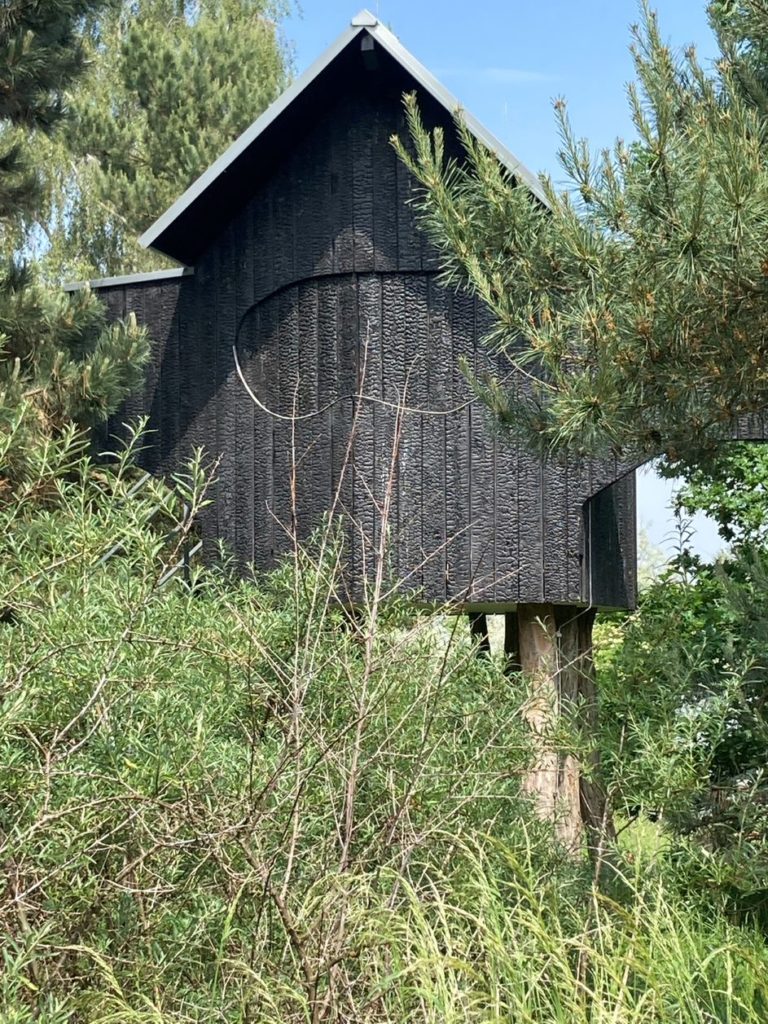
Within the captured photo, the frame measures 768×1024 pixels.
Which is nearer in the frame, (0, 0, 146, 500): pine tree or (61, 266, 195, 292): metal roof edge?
(0, 0, 146, 500): pine tree

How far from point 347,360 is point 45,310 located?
6.64 feet

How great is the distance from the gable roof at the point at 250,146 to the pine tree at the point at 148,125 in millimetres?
7467

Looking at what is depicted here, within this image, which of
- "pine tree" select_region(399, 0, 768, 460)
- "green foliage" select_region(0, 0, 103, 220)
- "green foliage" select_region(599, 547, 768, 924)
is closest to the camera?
"pine tree" select_region(399, 0, 768, 460)

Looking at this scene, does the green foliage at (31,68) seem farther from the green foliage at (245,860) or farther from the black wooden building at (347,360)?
the green foliage at (245,860)

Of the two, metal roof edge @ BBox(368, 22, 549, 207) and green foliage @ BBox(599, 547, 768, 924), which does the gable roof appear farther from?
green foliage @ BBox(599, 547, 768, 924)

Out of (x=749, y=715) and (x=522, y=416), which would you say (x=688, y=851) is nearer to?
(x=749, y=715)

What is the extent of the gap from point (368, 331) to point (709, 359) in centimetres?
417

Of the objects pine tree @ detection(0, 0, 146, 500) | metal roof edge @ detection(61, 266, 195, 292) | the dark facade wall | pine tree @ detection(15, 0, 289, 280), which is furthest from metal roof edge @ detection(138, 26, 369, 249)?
pine tree @ detection(15, 0, 289, 280)

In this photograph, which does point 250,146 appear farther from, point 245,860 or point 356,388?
point 245,860

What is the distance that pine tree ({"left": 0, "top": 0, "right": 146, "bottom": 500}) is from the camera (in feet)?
27.1

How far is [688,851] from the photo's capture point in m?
5.04

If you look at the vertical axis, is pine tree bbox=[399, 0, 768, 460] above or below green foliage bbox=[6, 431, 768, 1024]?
above

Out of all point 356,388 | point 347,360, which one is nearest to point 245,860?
point 356,388

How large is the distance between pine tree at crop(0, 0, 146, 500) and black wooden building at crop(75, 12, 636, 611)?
662 mm
